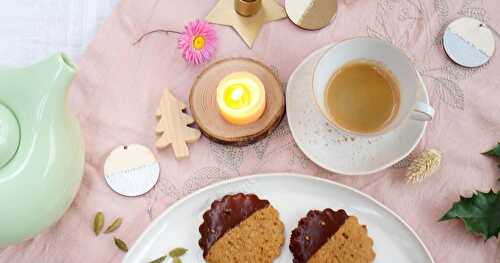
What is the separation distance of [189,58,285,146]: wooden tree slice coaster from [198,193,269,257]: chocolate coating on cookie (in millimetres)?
90

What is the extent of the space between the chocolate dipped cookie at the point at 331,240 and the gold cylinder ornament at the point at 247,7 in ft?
1.10

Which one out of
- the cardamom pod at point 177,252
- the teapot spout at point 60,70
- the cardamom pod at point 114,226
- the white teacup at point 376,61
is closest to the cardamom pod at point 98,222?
the cardamom pod at point 114,226

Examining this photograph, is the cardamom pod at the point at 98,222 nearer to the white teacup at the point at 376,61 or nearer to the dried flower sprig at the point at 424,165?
the white teacup at the point at 376,61

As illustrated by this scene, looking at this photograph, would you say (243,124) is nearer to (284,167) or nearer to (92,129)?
(284,167)

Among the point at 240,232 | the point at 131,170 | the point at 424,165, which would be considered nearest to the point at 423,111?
the point at 424,165

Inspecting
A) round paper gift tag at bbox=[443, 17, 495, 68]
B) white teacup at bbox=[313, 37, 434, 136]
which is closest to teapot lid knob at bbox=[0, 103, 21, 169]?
white teacup at bbox=[313, 37, 434, 136]

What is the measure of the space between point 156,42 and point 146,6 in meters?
0.06

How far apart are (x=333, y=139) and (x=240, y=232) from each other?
20cm

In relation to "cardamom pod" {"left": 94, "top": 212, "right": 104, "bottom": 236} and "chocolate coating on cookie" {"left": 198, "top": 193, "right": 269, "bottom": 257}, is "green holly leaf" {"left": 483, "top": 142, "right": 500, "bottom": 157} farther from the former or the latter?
"cardamom pod" {"left": 94, "top": 212, "right": 104, "bottom": 236}

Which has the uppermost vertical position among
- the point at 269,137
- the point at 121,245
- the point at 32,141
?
the point at 32,141

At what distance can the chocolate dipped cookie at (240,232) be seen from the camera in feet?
2.66

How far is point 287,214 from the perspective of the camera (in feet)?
2.76

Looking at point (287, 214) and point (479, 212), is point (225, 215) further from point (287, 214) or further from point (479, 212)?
point (479, 212)

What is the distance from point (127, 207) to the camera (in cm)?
86
